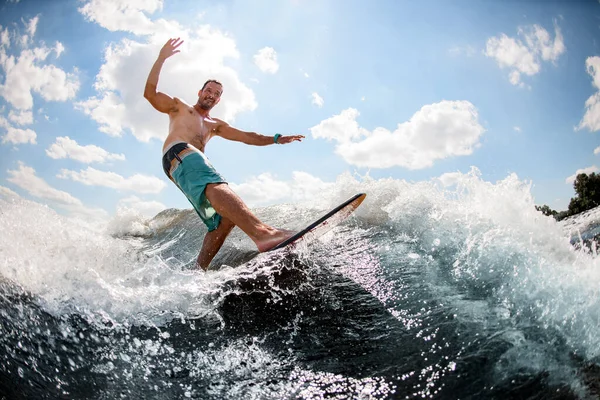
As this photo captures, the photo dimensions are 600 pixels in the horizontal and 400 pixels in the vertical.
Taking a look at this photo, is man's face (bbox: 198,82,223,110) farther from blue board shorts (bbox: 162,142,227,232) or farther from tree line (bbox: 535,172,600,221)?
tree line (bbox: 535,172,600,221)

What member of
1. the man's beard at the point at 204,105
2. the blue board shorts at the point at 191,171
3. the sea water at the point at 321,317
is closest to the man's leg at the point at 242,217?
the blue board shorts at the point at 191,171

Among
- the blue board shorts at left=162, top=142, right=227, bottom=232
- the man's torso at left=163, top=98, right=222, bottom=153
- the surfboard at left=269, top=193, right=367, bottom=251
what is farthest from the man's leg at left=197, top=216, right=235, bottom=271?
the surfboard at left=269, top=193, right=367, bottom=251

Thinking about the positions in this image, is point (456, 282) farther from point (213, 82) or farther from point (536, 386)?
point (213, 82)

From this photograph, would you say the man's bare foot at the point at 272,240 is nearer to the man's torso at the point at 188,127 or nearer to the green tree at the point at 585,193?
the man's torso at the point at 188,127

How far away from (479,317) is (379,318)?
0.66m

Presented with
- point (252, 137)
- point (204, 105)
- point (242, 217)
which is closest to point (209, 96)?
point (204, 105)

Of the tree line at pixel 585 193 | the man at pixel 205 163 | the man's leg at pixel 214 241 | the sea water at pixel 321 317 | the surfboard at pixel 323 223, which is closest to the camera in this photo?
the sea water at pixel 321 317

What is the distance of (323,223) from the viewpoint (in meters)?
3.45

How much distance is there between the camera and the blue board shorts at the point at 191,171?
145 inches

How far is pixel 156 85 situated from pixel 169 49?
55 centimetres

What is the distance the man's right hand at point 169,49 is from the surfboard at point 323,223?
299 cm

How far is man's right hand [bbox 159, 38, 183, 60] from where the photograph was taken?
4402 millimetres

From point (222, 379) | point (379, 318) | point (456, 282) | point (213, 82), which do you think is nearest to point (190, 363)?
point (222, 379)

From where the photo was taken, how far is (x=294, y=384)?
6.06 feet
